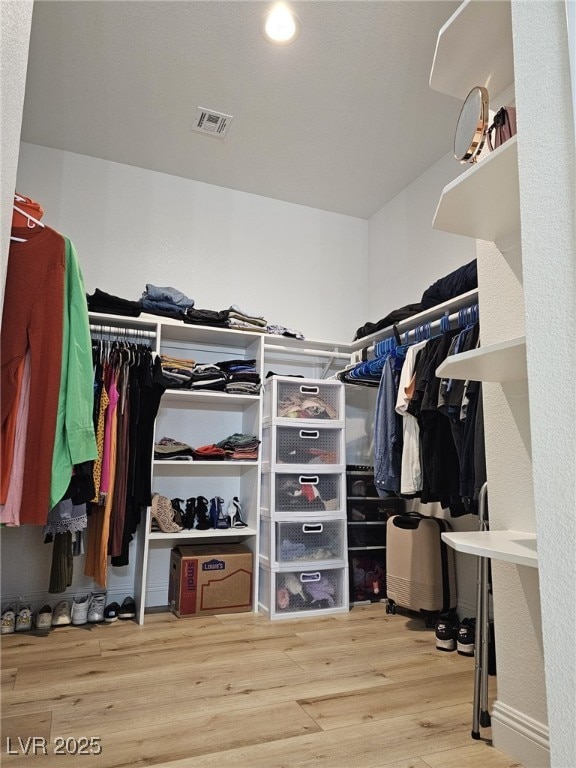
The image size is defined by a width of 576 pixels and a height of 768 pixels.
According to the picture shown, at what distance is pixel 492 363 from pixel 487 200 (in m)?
0.44

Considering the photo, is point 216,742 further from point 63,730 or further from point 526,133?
point 526,133

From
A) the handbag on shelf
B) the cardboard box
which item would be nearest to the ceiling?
the handbag on shelf

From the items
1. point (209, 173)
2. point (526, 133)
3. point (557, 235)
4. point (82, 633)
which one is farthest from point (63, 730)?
point (209, 173)

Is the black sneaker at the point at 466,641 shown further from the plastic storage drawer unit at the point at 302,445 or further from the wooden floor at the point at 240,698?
the plastic storage drawer unit at the point at 302,445

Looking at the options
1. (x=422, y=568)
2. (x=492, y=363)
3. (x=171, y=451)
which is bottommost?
(x=422, y=568)

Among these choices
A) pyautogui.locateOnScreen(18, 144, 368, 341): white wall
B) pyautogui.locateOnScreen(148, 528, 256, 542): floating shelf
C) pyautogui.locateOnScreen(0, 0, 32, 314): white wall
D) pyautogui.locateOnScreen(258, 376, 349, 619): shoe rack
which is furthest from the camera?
pyautogui.locateOnScreen(18, 144, 368, 341): white wall

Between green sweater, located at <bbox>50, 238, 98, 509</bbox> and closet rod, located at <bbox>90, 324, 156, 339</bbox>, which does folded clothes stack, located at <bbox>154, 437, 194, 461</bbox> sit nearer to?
closet rod, located at <bbox>90, 324, 156, 339</bbox>

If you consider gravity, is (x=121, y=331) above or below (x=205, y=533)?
above

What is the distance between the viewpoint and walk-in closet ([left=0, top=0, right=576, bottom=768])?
48.6 inches

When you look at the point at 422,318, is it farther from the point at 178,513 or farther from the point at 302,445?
the point at 178,513

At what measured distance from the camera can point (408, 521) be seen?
289cm

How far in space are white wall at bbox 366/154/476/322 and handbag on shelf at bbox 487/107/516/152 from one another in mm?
1671

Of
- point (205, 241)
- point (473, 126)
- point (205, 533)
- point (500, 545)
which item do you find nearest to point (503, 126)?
point (473, 126)

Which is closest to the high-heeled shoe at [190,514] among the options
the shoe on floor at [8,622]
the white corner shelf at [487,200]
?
the shoe on floor at [8,622]
